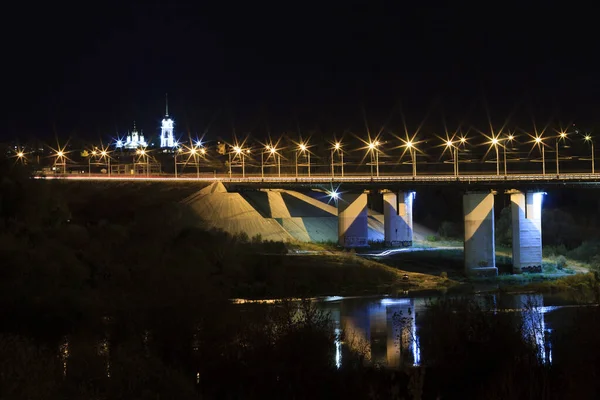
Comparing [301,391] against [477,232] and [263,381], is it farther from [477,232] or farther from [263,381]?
[477,232]

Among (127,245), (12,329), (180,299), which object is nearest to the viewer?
(180,299)

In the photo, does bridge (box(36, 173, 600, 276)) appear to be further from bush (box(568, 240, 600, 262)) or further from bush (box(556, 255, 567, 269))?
bush (box(568, 240, 600, 262))

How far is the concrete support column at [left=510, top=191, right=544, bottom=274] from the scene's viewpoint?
64.8 m

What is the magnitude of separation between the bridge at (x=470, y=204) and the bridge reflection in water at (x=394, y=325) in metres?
15.0

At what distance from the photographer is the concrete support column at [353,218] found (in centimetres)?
7825

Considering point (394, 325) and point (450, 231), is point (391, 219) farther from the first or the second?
point (394, 325)

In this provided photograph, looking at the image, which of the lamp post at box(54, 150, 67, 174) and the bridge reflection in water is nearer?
the bridge reflection in water

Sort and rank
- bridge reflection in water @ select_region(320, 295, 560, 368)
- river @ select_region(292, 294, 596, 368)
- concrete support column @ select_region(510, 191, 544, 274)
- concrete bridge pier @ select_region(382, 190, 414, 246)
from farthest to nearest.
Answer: concrete bridge pier @ select_region(382, 190, 414, 246)
concrete support column @ select_region(510, 191, 544, 274)
river @ select_region(292, 294, 596, 368)
bridge reflection in water @ select_region(320, 295, 560, 368)

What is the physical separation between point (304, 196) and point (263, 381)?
7121 cm

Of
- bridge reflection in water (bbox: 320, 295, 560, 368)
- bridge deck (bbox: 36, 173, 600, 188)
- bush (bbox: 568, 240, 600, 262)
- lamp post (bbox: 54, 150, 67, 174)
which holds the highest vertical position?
lamp post (bbox: 54, 150, 67, 174)

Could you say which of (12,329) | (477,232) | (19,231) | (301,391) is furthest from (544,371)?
(477,232)

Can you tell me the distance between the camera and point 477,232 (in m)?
65.8

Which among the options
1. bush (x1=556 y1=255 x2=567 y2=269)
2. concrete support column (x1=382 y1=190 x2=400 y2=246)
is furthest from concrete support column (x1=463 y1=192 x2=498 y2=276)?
concrete support column (x1=382 y1=190 x2=400 y2=246)

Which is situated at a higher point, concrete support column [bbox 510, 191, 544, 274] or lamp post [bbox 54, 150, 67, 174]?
lamp post [bbox 54, 150, 67, 174]
